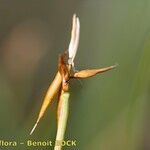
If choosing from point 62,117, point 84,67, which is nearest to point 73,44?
point 84,67

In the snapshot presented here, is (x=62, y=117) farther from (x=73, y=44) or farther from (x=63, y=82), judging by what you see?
(x=73, y=44)

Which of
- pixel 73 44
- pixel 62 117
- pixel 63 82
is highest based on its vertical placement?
pixel 73 44

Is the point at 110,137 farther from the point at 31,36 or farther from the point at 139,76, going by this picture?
the point at 31,36

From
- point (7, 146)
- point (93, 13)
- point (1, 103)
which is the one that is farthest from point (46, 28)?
point (7, 146)

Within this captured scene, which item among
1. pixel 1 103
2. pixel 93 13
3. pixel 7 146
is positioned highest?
pixel 93 13

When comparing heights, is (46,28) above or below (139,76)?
above
